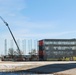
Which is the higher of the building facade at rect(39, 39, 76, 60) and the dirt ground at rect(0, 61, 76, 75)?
the building facade at rect(39, 39, 76, 60)

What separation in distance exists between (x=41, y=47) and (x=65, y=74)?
349ft

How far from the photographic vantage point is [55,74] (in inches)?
1697

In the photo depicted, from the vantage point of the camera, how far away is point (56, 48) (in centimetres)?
15212

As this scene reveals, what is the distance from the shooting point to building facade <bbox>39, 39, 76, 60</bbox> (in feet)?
480

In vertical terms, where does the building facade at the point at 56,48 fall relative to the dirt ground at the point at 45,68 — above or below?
above

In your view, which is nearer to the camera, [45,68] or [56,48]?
[45,68]

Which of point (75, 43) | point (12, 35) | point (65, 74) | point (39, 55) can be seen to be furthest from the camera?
point (75, 43)

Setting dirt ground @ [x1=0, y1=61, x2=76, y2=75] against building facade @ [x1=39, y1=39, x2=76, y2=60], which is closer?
dirt ground @ [x1=0, y1=61, x2=76, y2=75]

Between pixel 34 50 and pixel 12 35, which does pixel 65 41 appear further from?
pixel 12 35

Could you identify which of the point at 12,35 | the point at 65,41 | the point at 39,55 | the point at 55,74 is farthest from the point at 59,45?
the point at 55,74

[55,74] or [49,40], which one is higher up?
[49,40]

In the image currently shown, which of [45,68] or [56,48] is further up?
[56,48]

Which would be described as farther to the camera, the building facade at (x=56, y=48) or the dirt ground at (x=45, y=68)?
the building facade at (x=56, y=48)

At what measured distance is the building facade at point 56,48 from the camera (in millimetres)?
146375
